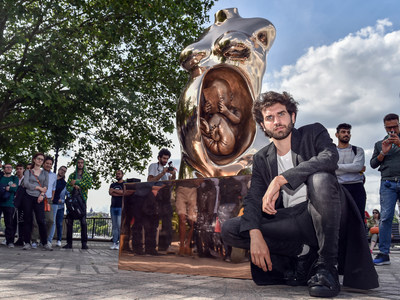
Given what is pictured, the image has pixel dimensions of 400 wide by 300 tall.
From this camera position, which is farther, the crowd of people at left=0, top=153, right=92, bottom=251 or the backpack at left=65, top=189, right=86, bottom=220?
the backpack at left=65, top=189, right=86, bottom=220

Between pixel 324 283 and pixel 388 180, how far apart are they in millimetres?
3333

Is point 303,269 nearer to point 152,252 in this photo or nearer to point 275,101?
point 275,101

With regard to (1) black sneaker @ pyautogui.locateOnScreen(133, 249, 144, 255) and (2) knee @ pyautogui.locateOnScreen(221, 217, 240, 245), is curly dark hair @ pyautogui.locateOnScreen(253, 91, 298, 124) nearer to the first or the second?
(2) knee @ pyautogui.locateOnScreen(221, 217, 240, 245)

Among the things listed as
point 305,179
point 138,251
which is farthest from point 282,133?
point 138,251

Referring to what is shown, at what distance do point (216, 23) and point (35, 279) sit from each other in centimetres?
383

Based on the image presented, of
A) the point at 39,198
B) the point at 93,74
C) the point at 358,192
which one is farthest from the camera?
the point at 93,74

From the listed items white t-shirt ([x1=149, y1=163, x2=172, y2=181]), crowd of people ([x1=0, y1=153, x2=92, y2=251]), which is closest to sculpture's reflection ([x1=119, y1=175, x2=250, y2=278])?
white t-shirt ([x1=149, y1=163, x2=172, y2=181])

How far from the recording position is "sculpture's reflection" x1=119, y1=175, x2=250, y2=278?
12.3 feet

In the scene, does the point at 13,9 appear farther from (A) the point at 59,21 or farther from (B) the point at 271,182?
(B) the point at 271,182

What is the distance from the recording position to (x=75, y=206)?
329 inches

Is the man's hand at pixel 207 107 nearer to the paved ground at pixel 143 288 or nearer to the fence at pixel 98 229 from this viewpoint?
the paved ground at pixel 143 288

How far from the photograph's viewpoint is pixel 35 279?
131 inches

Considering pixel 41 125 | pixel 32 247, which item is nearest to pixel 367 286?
pixel 32 247

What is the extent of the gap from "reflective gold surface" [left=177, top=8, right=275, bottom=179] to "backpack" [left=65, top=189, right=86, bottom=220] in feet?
13.5
